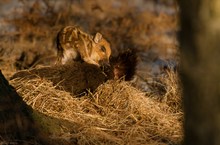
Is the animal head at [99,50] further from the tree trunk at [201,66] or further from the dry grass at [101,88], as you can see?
the tree trunk at [201,66]

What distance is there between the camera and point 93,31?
615 inches

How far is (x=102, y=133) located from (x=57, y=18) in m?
9.22

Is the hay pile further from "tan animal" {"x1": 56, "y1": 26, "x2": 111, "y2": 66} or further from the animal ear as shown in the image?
the animal ear

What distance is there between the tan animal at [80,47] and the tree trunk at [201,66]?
7.93 m

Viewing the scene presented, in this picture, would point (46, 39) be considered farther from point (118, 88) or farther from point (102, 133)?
point (102, 133)

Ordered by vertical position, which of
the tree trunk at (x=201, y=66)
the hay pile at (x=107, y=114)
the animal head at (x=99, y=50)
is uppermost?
the tree trunk at (x=201, y=66)

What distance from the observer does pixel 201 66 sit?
2936mm

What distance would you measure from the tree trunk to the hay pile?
303 cm

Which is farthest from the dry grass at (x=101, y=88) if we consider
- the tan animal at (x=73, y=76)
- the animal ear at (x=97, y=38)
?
the animal ear at (x=97, y=38)

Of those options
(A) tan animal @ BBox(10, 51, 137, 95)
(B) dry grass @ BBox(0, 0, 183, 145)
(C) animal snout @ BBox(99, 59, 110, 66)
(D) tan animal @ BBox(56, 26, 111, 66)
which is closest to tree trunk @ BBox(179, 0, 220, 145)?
(B) dry grass @ BBox(0, 0, 183, 145)

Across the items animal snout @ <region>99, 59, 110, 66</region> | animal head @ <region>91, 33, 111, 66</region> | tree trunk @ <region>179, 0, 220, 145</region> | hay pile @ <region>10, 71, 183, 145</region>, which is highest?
tree trunk @ <region>179, 0, 220, 145</region>

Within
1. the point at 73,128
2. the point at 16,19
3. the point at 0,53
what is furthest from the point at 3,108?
the point at 16,19

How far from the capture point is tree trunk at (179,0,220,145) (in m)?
2.88

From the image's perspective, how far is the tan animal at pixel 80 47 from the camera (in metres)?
11.2
